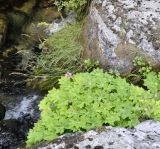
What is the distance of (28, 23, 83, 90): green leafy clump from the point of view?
6.55 m

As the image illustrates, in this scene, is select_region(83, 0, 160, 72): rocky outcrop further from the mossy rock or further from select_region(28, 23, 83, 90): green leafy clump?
the mossy rock

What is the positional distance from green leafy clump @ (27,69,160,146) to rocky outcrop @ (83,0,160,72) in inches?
49.2

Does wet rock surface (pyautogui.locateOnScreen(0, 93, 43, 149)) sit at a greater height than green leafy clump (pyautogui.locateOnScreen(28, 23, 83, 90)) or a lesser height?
lesser

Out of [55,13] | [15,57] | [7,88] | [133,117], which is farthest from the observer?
[55,13]

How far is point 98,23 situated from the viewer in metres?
5.91

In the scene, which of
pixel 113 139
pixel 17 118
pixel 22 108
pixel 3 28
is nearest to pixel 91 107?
pixel 113 139

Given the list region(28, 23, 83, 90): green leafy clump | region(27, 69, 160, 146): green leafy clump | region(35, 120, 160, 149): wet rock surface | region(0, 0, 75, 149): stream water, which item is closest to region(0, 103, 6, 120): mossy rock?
region(0, 0, 75, 149): stream water

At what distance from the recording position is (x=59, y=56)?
6.87 meters

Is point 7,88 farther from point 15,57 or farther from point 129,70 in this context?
point 129,70

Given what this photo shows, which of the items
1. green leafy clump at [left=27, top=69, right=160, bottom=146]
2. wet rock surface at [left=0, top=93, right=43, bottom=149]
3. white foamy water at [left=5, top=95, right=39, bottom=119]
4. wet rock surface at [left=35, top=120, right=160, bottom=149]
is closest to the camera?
wet rock surface at [left=35, top=120, right=160, bottom=149]

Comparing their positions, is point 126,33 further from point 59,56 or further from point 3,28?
point 3,28

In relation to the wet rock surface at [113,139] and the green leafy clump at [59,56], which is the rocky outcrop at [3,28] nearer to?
the green leafy clump at [59,56]

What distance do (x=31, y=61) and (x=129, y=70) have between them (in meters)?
2.52

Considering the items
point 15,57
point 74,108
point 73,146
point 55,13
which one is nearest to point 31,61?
point 15,57
